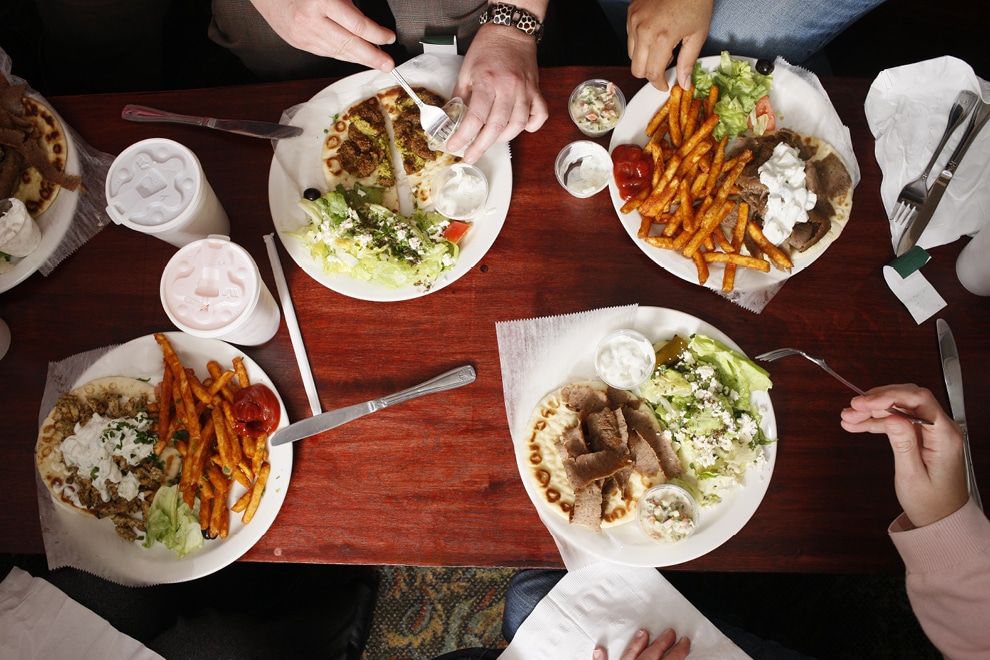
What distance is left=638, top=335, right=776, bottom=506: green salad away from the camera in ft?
6.23

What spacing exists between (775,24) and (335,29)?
164 cm

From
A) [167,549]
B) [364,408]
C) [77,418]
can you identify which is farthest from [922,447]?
[77,418]

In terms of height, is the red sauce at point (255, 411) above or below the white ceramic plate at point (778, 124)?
below

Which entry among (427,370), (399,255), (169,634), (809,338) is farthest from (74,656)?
(809,338)

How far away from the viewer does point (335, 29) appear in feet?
6.23

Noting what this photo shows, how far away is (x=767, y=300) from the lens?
6.69 ft

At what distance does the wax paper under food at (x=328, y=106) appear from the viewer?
2.17m

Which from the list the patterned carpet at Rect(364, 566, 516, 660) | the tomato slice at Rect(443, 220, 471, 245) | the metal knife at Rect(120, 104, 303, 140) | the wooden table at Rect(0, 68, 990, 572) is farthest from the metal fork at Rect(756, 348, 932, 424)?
the patterned carpet at Rect(364, 566, 516, 660)

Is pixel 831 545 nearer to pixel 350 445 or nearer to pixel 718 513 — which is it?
pixel 718 513

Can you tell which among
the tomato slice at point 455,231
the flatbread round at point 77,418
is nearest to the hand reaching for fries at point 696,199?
the tomato slice at point 455,231

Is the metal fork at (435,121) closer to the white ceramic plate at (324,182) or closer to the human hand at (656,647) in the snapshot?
the white ceramic plate at (324,182)

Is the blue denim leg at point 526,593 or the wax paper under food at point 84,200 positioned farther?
the blue denim leg at point 526,593

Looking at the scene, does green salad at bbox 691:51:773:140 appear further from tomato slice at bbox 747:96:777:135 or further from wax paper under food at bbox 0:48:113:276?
wax paper under food at bbox 0:48:113:276

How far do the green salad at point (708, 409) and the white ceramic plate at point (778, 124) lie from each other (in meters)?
0.26
